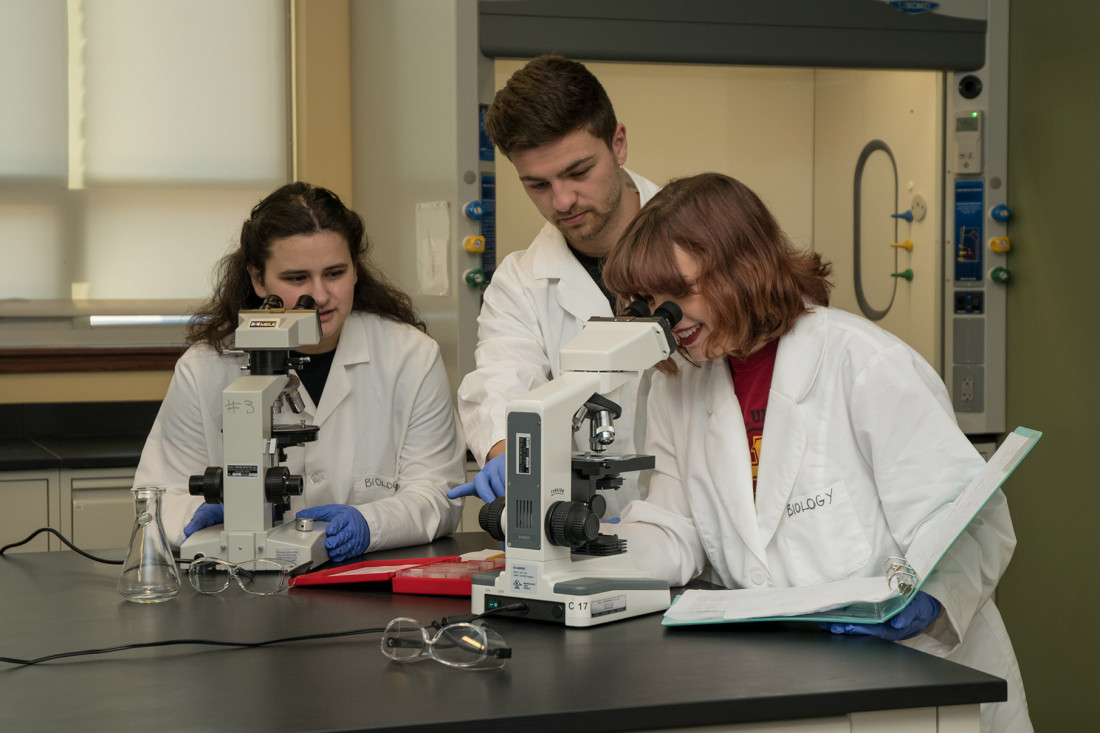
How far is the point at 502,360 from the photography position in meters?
2.15

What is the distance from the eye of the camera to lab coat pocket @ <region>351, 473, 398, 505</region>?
207cm

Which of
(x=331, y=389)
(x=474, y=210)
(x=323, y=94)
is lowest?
(x=331, y=389)

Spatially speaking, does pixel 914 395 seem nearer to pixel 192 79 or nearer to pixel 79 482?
pixel 79 482

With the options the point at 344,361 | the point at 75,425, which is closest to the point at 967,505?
the point at 344,361

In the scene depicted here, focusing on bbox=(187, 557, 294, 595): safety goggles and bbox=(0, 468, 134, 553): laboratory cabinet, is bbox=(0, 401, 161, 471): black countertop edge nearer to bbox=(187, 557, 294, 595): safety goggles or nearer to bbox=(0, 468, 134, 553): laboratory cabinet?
bbox=(0, 468, 134, 553): laboratory cabinet

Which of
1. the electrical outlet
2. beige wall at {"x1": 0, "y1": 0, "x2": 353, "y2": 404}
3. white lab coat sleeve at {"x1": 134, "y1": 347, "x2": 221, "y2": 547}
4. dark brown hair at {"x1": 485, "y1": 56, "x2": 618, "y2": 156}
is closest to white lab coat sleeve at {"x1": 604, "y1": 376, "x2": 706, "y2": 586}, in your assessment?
dark brown hair at {"x1": 485, "y1": 56, "x2": 618, "y2": 156}

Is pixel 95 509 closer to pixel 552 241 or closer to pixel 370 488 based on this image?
pixel 370 488

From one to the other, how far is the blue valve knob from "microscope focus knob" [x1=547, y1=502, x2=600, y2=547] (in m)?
1.62

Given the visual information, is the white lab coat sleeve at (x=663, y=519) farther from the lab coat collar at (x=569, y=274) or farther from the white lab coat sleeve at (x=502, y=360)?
the lab coat collar at (x=569, y=274)

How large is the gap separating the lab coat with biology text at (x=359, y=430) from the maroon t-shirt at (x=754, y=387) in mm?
640

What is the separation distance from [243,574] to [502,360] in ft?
2.47

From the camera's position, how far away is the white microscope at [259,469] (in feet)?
5.27

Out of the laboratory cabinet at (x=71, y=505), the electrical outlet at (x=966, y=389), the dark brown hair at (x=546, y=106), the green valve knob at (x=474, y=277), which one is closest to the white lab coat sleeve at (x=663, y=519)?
the dark brown hair at (x=546, y=106)

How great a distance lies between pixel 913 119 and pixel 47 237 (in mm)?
2815
